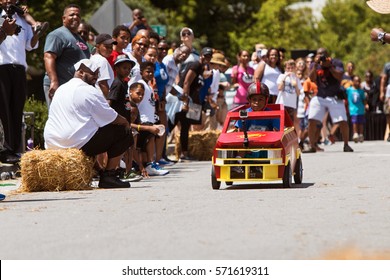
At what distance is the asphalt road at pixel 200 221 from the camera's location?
9125 millimetres

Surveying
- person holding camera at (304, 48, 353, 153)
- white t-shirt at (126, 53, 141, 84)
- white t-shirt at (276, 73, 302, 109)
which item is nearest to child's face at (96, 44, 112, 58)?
white t-shirt at (126, 53, 141, 84)

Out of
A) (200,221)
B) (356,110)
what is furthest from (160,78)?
(356,110)

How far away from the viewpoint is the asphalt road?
9.12 metres

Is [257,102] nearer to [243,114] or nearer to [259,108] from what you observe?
[259,108]

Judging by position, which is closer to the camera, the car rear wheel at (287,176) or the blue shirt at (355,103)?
the car rear wheel at (287,176)

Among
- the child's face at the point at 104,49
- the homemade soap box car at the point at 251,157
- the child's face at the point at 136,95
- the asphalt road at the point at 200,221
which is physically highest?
the child's face at the point at 104,49

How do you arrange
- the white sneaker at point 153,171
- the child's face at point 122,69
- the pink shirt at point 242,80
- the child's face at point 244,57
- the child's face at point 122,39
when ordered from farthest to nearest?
the child's face at point 244,57, the pink shirt at point 242,80, the white sneaker at point 153,171, the child's face at point 122,39, the child's face at point 122,69

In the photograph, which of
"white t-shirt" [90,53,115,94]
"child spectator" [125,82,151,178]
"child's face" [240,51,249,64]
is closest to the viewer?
"white t-shirt" [90,53,115,94]

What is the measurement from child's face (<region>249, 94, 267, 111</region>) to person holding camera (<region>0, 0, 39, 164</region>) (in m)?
3.22

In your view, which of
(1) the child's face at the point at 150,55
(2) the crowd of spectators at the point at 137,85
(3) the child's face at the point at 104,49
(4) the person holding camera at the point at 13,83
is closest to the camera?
(2) the crowd of spectators at the point at 137,85

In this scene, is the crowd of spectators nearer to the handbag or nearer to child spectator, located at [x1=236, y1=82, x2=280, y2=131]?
the handbag

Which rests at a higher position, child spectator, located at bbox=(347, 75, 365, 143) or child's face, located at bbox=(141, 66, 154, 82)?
child's face, located at bbox=(141, 66, 154, 82)

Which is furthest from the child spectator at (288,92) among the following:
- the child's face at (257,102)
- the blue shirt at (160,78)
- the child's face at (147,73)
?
the child's face at (257,102)

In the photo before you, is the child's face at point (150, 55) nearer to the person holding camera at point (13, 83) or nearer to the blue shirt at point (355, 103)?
the person holding camera at point (13, 83)
